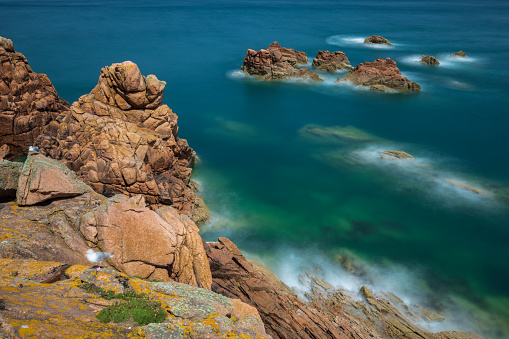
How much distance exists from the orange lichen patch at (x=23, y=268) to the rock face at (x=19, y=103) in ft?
111

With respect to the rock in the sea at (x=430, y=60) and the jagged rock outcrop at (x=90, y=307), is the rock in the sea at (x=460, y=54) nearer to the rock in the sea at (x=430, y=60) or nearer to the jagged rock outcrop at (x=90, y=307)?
the rock in the sea at (x=430, y=60)

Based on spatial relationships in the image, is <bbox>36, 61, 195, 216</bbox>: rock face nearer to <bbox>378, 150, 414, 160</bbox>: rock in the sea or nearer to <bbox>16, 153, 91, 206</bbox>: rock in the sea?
<bbox>16, 153, 91, 206</bbox>: rock in the sea

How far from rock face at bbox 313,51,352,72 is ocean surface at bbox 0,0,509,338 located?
7820 mm

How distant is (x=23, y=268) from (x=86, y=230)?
13.7ft

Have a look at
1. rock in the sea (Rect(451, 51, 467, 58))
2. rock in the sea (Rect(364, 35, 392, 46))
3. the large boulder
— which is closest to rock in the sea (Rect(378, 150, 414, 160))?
the large boulder

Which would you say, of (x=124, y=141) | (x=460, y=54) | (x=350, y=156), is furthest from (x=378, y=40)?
(x=124, y=141)

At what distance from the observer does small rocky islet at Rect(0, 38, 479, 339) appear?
1074 centimetres

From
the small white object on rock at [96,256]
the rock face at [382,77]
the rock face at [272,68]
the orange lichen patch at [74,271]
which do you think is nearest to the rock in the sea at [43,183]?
the small white object on rock at [96,256]

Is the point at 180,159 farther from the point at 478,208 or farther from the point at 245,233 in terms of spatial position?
the point at 478,208

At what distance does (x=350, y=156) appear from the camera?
49125 mm

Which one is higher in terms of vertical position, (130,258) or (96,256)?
(96,256)

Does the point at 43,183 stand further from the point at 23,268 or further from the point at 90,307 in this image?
the point at 90,307

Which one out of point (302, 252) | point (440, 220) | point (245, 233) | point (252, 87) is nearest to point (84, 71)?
point (252, 87)

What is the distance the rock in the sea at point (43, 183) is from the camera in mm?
16828
